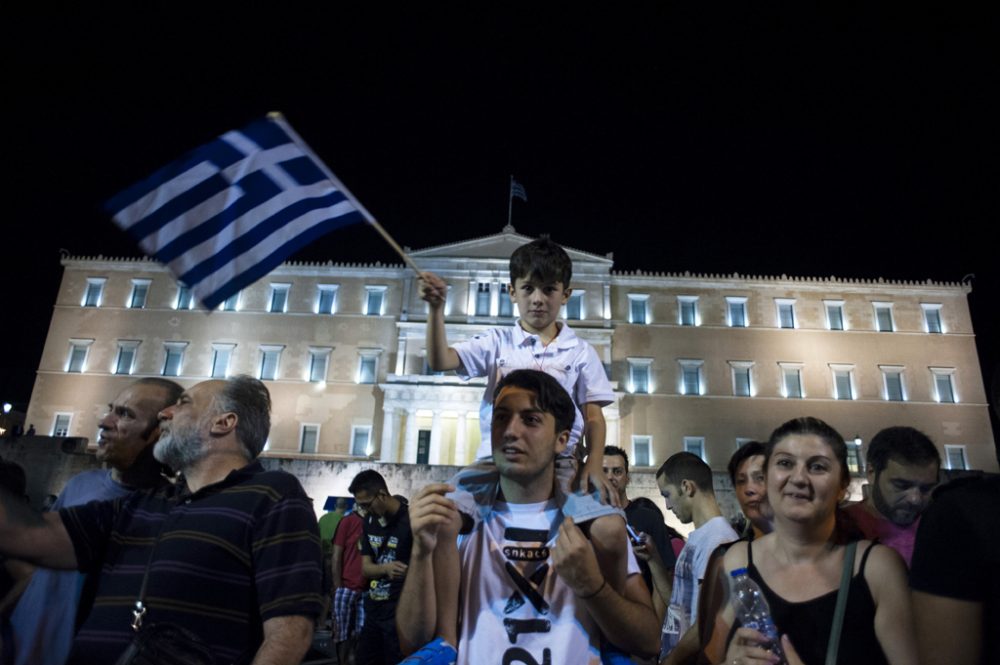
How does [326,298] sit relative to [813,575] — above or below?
above

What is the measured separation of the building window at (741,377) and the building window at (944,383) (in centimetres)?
1003

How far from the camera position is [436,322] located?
3498mm

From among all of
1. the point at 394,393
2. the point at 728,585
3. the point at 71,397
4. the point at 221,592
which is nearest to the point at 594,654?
the point at 728,585

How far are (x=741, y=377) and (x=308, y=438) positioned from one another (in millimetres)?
23895

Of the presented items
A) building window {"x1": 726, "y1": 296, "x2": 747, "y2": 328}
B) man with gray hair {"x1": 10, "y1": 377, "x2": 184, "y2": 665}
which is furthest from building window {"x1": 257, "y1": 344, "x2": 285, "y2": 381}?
man with gray hair {"x1": 10, "y1": 377, "x2": 184, "y2": 665}

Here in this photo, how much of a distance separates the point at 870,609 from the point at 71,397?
42356mm

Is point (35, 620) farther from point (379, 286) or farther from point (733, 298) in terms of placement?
point (733, 298)

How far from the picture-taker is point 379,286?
126 feet

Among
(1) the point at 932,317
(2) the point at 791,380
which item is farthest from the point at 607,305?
(1) the point at 932,317

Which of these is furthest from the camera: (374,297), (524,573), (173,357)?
(374,297)

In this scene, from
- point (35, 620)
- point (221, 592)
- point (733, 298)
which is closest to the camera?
point (221, 592)

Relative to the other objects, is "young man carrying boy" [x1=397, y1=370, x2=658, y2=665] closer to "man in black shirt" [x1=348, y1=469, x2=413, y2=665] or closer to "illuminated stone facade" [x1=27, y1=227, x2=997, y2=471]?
"man in black shirt" [x1=348, y1=469, x2=413, y2=665]

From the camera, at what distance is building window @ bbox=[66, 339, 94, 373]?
3738cm

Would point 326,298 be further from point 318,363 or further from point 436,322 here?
point 436,322
